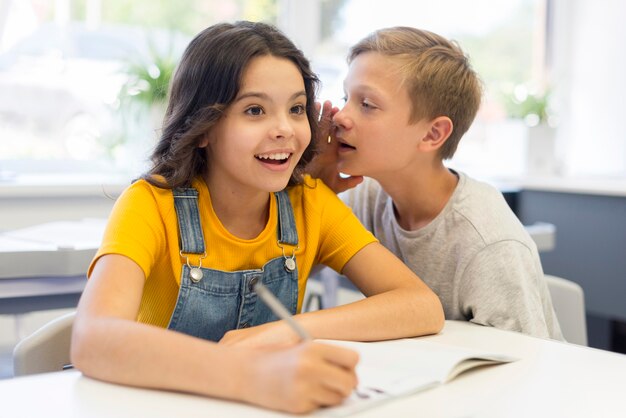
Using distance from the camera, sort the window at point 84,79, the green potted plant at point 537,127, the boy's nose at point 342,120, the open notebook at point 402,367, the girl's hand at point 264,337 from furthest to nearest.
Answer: the green potted plant at point 537,127 < the window at point 84,79 < the boy's nose at point 342,120 < the girl's hand at point 264,337 < the open notebook at point 402,367

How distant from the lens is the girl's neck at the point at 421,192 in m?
1.52

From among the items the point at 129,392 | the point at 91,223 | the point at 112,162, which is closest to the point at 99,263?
the point at 129,392

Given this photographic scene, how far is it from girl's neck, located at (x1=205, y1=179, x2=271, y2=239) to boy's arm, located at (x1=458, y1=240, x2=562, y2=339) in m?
0.37

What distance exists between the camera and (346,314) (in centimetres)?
108

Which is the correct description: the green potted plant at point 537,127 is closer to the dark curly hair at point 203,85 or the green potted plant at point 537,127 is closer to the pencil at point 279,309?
the dark curly hair at point 203,85

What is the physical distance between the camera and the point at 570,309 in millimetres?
1607

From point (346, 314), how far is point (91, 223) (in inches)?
42.2

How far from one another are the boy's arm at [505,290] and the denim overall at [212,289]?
0.31 metres

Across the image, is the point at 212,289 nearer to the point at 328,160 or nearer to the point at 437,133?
the point at 328,160

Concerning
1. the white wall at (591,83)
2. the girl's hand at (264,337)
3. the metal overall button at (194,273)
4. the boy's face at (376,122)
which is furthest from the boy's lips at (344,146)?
the white wall at (591,83)

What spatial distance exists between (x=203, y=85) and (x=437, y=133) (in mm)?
536

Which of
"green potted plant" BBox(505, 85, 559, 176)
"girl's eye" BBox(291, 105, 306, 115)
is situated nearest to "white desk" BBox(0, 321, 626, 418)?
"girl's eye" BBox(291, 105, 306, 115)

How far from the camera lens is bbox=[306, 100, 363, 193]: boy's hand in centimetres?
152

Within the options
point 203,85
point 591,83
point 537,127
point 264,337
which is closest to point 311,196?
point 203,85
